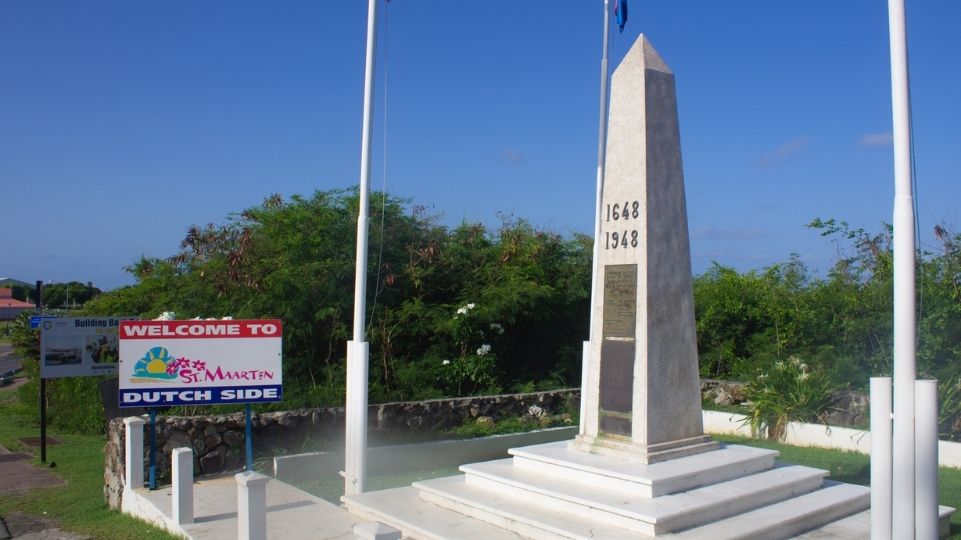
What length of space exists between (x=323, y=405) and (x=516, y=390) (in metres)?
4.51

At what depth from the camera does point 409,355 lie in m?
16.1

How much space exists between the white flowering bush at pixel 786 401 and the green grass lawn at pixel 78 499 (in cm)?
940

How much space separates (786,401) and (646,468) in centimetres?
690

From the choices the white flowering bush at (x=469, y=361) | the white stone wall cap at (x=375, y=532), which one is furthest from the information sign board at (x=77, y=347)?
the white stone wall cap at (x=375, y=532)

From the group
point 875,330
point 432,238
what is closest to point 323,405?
point 432,238

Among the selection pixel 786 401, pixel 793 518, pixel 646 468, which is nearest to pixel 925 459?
pixel 793 518

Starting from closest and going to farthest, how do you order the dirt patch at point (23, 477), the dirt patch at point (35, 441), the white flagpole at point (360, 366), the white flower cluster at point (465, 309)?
the white flagpole at point (360, 366), the dirt patch at point (23, 477), the dirt patch at point (35, 441), the white flower cluster at point (465, 309)

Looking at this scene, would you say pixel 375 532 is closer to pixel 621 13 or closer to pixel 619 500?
pixel 619 500

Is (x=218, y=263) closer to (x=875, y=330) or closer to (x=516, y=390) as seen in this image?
(x=516, y=390)

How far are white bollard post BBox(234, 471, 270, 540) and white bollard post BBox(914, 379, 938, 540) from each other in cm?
471

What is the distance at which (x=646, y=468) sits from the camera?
7.68m

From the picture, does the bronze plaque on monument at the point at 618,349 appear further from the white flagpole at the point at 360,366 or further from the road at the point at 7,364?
the road at the point at 7,364

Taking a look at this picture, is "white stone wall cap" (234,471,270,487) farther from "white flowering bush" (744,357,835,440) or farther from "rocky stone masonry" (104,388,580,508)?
"white flowering bush" (744,357,835,440)

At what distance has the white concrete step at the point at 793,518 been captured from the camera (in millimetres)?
6988
